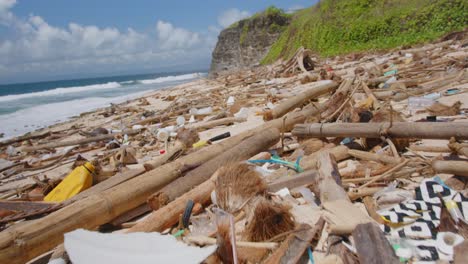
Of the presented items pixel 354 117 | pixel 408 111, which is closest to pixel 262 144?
pixel 354 117

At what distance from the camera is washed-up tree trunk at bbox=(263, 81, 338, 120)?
5.64 meters

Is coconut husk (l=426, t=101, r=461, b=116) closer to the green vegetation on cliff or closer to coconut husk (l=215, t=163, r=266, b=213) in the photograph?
coconut husk (l=215, t=163, r=266, b=213)

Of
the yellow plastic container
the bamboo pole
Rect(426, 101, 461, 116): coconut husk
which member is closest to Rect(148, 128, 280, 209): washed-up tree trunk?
the bamboo pole

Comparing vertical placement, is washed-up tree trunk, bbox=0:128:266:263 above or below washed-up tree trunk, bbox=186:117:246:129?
above

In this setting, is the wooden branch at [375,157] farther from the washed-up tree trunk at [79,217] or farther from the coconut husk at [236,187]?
the washed-up tree trunk at [79,217]

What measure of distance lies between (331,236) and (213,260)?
84 cm

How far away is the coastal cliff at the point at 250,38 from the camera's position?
42219 millimetres

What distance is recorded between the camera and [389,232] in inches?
81.1

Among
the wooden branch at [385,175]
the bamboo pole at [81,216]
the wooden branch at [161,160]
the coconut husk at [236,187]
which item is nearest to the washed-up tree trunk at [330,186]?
the wooden branch at [385,175]

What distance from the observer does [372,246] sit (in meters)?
1.72

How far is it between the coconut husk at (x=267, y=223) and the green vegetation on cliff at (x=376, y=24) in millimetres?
19932

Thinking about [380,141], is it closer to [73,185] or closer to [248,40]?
[73,185]

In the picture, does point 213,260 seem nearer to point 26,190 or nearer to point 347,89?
point 26,190

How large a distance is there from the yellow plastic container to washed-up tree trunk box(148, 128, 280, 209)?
3.79 ft
